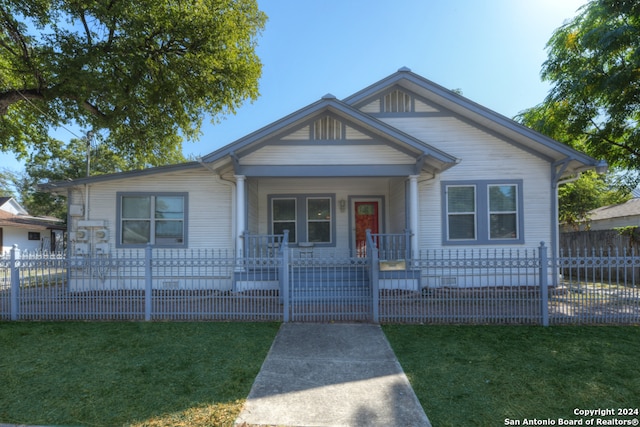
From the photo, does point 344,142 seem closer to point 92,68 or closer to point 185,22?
point 185,22

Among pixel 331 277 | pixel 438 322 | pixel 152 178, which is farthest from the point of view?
pixel 152 178

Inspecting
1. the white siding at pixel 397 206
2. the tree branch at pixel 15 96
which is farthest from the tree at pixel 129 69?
the white siding at pixel 397 206

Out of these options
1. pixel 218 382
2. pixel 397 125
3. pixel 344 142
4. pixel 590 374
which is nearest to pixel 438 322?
pixel 590 374

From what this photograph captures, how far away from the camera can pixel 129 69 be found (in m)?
11.0

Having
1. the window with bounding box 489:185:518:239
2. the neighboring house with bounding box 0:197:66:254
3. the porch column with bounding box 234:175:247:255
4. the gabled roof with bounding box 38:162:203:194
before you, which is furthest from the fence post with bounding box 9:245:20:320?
the neighboring house with bounding box 0:197:66:254

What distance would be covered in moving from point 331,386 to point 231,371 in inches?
53.2

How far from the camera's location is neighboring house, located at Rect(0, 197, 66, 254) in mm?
24562

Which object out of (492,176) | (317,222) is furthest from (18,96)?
(492,176)

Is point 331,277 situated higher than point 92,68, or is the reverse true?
point 92,68

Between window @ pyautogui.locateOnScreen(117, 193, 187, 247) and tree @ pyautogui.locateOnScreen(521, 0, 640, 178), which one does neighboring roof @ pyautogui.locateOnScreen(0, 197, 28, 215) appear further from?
tree @ pyautogui.locateOnScreen(521, 0, 640, 178)

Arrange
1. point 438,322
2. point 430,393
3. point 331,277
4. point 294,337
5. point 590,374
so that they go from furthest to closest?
point 331,277
point 438,322
point 294,337
point 590,374
point 430,393

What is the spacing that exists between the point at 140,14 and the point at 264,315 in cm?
1000

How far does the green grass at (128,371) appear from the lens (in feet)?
11.2

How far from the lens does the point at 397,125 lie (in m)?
10.2
